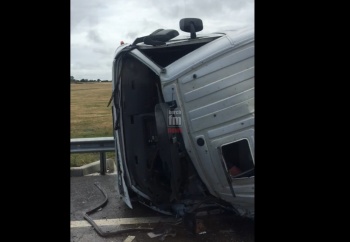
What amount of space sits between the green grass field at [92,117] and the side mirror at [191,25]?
29.9 inches

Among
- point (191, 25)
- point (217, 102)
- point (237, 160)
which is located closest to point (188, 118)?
point (217, 102)

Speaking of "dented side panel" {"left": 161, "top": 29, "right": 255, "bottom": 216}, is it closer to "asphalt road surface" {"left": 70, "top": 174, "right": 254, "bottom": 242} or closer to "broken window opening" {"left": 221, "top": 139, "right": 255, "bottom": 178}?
"broken window opening" {"left": 221, "top": 139, "right": 255, "bottom": 178}

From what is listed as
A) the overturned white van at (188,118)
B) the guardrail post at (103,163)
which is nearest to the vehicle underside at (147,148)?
the overturned white van at (188,118)

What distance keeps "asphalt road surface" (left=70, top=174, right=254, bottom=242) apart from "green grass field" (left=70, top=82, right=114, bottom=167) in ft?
2.43

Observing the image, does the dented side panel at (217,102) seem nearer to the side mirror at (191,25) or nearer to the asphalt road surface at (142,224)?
the side mirror at (191,25)

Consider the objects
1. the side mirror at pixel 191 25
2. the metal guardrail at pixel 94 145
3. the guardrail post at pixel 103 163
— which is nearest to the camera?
the side mirror at pixel 191 25

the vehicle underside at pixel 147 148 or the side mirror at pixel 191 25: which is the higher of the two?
the side mirror at pixel 191 25

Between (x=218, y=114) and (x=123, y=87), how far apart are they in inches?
37.5

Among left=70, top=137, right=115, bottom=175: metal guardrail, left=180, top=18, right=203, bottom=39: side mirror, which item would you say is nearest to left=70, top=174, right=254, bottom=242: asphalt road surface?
left=70, top=137, right=115, bottom=175: metal guardrail

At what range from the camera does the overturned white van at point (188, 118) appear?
8.38 feet
